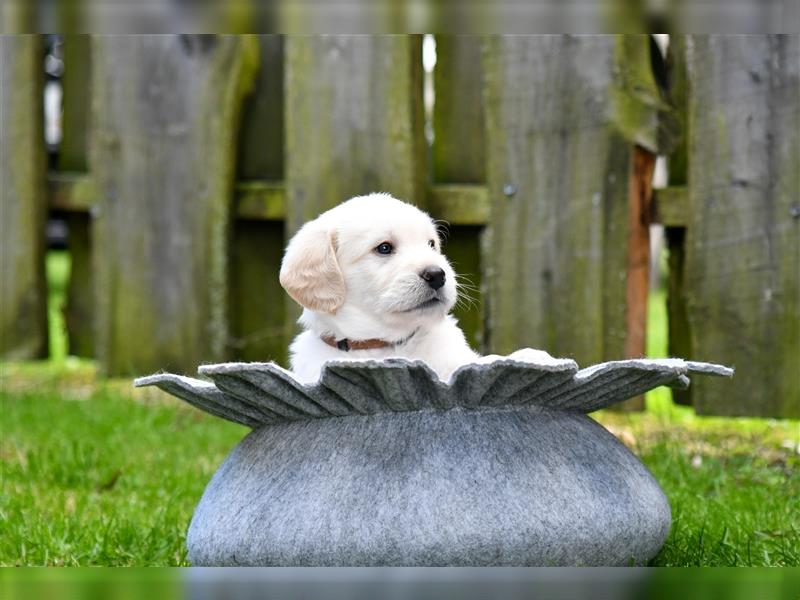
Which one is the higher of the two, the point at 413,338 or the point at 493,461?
the point at 413,338

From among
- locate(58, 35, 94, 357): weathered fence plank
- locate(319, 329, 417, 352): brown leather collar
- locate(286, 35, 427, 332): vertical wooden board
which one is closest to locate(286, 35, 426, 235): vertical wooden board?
locate(286, 35, 427, 332): vertical wooden board

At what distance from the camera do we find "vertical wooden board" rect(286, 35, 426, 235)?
20.4ft

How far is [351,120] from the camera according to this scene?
6328mm

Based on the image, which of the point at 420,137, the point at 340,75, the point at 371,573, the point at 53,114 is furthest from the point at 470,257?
the point at 53,114

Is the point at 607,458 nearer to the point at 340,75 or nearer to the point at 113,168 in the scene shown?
the point at 340,75

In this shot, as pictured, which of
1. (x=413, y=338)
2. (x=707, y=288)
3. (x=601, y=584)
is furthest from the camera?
(x=707, y=288)

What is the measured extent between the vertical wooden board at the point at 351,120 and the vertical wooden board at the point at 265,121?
0.40 metres

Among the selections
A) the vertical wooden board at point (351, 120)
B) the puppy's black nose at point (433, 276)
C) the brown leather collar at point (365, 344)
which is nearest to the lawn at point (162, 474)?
the brown leather collar at point (365, 344)

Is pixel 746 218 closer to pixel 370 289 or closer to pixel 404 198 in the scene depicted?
pixel 404 198

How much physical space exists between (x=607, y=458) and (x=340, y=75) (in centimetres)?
326

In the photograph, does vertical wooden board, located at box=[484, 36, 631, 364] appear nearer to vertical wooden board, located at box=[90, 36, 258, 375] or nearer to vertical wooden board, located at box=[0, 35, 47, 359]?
vertical wooden board, located at box=[90, 36, 258, 375]

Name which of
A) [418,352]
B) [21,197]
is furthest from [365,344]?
[21,197]

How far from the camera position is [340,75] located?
6.35 m

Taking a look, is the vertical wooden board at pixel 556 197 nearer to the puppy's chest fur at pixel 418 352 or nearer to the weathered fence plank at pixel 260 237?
the weathered fence plank at pixel 260 237
